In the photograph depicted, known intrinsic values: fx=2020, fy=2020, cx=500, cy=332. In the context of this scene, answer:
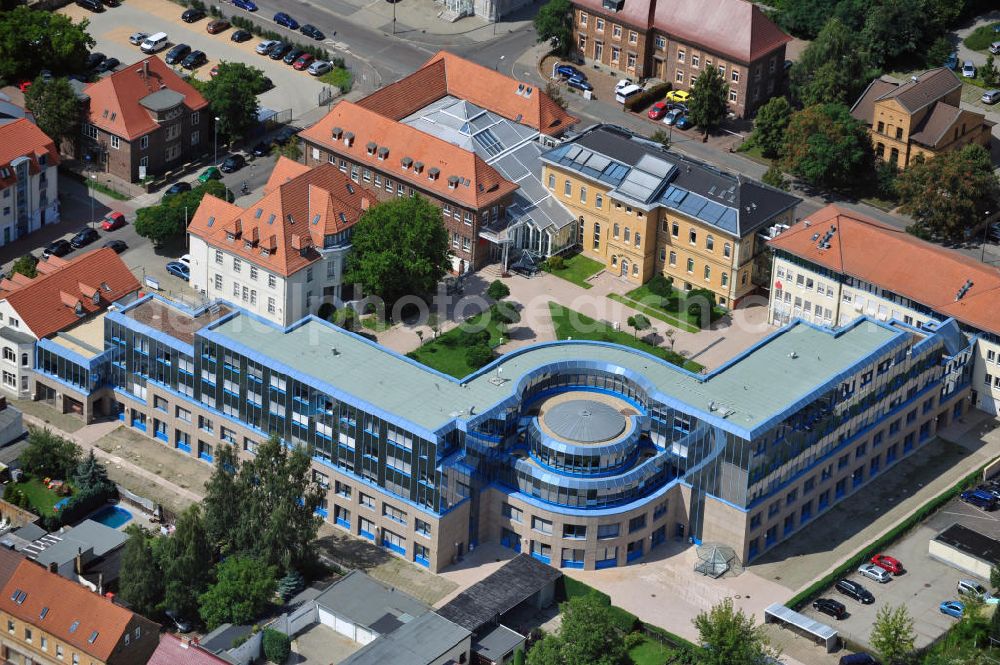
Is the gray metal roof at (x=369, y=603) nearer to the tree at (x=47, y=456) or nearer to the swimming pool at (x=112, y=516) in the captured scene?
the swimming pool at (x=112, y=516)

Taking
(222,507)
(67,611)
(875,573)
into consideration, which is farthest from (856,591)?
(67,611)

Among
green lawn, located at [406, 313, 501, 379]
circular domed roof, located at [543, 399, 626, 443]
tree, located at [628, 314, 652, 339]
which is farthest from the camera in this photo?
tree, located at [628, 314, 652, 339]

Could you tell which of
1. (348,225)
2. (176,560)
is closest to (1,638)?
(176,560)

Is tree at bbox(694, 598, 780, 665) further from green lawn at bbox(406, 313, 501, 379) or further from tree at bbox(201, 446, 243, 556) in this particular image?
green lawn at bbox(406, 313, 501, 379)

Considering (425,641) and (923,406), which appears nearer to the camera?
(425,641)

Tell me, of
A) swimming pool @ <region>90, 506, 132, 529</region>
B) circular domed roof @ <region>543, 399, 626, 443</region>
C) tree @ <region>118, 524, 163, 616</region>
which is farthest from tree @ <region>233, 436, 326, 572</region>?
circular domed roof @ <region>543, 399, 626, 443</region>

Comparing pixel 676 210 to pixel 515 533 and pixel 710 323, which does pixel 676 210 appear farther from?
pixel 515 533

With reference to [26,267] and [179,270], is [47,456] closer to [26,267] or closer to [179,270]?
[26,267]
